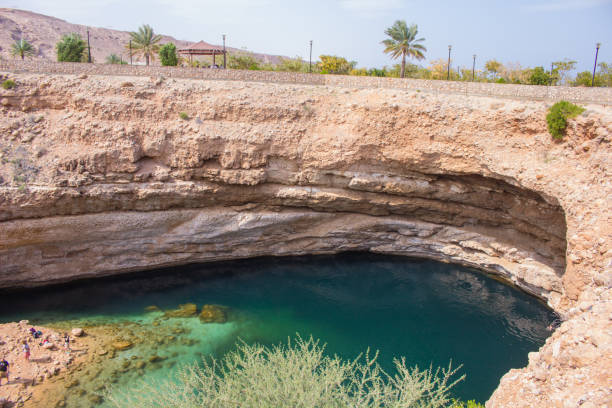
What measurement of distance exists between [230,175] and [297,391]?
42.2ft

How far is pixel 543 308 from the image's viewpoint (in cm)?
1962

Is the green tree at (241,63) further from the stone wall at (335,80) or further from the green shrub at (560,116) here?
the green shrub at (560,116)

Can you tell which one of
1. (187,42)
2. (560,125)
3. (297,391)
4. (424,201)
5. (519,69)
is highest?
(187,42)

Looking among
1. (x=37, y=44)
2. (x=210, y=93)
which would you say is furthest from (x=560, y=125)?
(x=37, y=44)

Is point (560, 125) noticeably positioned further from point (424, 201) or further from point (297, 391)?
point (297, 391)

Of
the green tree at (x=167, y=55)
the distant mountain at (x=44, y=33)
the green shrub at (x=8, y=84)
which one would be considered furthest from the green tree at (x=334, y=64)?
the green shrub at (x=8, y=84)

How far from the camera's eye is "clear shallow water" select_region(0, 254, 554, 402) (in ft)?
52.7

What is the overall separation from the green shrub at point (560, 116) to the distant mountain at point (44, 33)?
51213 millimetres

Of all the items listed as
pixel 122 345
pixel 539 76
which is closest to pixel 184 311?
pixel 122 345

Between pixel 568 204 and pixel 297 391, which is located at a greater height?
pixel 568 204

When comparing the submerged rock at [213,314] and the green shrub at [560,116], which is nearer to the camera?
the green shrub at [560,116]

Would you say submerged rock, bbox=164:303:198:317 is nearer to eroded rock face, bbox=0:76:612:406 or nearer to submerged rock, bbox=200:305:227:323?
submerged rock, bbox=200:305:227:323

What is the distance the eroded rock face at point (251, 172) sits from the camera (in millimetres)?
18000

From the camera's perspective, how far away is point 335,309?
19375 mm
